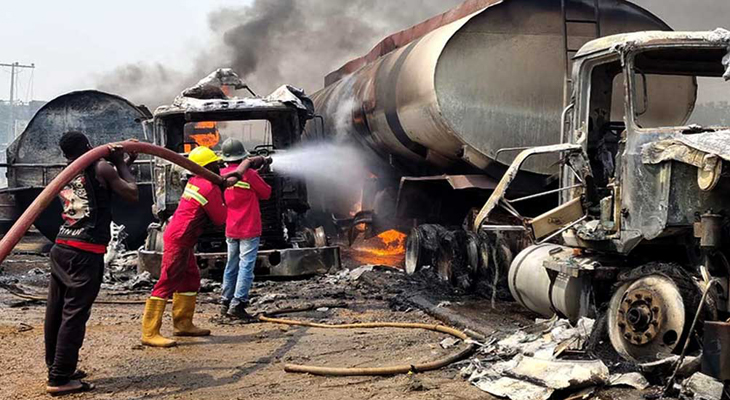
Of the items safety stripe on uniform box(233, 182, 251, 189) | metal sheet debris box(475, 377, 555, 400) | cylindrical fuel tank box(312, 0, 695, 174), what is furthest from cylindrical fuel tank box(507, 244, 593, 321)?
safety stripe on uniform box(233, 182, 251, 189)

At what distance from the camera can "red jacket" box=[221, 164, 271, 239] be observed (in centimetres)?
753

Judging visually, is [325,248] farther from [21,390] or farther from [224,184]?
[21,390]

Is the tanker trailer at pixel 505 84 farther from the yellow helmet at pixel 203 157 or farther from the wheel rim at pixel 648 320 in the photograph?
the wheel rim at pixel 648 320

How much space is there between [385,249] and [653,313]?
8033 millimetres

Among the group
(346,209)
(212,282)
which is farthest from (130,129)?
(212,282)

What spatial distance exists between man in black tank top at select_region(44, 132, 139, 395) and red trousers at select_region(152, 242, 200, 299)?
4.13 ft

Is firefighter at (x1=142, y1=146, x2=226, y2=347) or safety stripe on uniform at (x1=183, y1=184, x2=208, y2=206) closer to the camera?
firefighter at (x1=142, y1=146, x2=226, y2=347)

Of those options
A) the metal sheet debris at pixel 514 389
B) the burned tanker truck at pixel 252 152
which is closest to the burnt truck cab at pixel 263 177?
the burned tanker truck at pixel 252 152

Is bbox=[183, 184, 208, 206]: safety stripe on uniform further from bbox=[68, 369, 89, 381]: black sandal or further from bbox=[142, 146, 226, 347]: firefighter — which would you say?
bbox=[68, 369, 89, 381]: black sandal

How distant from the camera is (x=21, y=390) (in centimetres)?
498

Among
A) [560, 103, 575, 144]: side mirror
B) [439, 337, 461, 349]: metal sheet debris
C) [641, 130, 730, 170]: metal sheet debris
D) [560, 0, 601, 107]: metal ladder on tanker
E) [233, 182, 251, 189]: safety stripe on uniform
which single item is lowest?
[439, 337, 461, 349]: metal sheet debris

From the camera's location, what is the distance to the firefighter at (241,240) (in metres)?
7.41

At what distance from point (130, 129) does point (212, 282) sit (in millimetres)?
6236

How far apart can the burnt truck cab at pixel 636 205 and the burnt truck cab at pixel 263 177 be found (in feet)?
11.9
